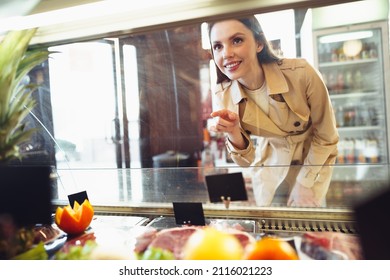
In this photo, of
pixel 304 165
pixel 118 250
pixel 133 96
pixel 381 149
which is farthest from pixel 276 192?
pixel 381 149

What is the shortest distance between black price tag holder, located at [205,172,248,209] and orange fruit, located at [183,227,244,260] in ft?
0.53

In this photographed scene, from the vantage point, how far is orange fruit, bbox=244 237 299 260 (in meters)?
0.77

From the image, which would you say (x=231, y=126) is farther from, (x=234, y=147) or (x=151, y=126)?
(x=151, y=126)

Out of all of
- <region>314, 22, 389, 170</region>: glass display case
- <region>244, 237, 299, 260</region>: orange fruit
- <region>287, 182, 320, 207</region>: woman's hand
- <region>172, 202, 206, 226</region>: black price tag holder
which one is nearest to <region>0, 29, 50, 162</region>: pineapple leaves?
<region>172, 202, 206, 226</region>: black price tag holder

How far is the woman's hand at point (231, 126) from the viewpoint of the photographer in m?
1.13

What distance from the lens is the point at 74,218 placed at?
0.97 metres

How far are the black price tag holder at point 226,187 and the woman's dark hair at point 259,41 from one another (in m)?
0.40

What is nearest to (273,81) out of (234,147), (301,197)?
(234,147)

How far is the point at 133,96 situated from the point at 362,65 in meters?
1.77

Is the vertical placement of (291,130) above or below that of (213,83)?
below

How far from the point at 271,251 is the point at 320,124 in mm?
546

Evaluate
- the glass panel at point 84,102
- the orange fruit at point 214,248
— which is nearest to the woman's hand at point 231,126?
the orange fruit at point 214,248

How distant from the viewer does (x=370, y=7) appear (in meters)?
1.24

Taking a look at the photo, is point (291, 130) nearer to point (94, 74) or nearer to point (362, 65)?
point (94, 74)
